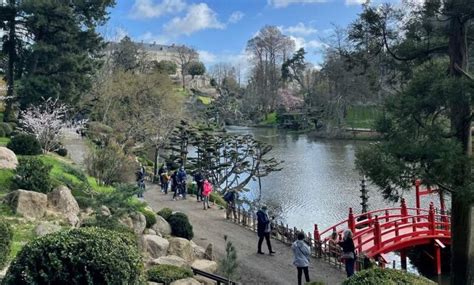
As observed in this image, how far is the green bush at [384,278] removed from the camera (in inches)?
207

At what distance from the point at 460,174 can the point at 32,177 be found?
1110 cm

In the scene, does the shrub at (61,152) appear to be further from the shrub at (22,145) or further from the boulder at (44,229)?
the boulder at (44,229)

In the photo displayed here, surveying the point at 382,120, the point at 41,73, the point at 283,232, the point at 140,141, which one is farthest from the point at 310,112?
the point at 382,120

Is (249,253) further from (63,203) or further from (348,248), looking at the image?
(63,203)

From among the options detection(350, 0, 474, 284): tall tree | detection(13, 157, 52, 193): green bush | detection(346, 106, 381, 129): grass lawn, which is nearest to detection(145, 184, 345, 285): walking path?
detection(350, 0, 474, 284): tall tree

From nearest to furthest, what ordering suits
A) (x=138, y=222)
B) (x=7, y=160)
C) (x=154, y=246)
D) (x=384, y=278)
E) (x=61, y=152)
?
(x=384, y=278)
(x=154, y=246)
(x=138, y=222)
(x=7, y=160)
(x=61, y=152)

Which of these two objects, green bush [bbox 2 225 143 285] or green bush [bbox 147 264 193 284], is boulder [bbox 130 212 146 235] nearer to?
green bush [bbox 147 264 193 284]

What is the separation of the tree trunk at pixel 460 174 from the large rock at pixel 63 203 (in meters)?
9.49

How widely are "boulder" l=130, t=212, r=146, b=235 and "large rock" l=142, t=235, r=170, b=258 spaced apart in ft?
3.23

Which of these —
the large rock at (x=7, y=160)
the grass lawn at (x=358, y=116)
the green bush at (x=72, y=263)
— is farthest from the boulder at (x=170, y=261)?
the grass lawn at (x=358, y=116)

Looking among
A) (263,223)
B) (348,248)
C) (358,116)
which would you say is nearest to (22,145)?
(263,223)

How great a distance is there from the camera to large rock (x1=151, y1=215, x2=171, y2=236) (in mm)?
15352

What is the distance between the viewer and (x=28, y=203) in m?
12.4

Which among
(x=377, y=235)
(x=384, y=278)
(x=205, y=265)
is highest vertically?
(x=384, y=278)
